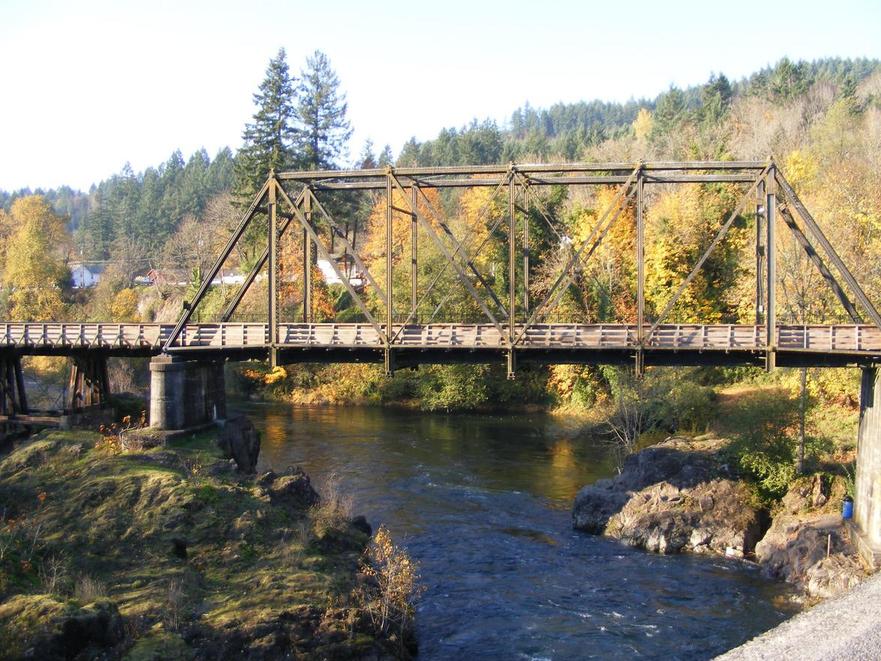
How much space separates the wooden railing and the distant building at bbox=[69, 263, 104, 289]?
81.3 metres

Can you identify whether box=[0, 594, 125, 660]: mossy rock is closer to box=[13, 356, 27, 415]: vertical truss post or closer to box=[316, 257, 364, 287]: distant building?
box=[13, 356, 27, 415]: vertical truss post

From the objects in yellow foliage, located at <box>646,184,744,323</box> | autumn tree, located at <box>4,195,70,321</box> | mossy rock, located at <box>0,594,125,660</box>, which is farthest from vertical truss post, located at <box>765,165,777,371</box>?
autumn tree, located at <box>4,195,70,321</box>

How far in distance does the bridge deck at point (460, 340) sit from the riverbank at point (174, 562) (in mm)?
6379

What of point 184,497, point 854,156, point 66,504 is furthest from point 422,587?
point 854,156

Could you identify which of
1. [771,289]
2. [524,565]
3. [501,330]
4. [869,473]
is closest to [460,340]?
[501,330]

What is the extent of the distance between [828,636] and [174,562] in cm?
1685

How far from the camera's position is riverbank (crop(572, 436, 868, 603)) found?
1049 inches

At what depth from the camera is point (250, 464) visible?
118 ft

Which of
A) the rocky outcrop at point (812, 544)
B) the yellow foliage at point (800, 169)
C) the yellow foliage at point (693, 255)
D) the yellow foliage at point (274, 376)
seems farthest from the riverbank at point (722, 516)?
the yellow foliage at point (274, 376)

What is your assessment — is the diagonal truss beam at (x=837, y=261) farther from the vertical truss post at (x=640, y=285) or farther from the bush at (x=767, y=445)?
the bush at (x=767, y=445)

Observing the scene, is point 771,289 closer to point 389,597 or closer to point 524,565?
point 524,565

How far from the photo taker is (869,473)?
2730 cm

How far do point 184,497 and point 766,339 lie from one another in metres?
21.1

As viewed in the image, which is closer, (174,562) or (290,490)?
(174,562)
